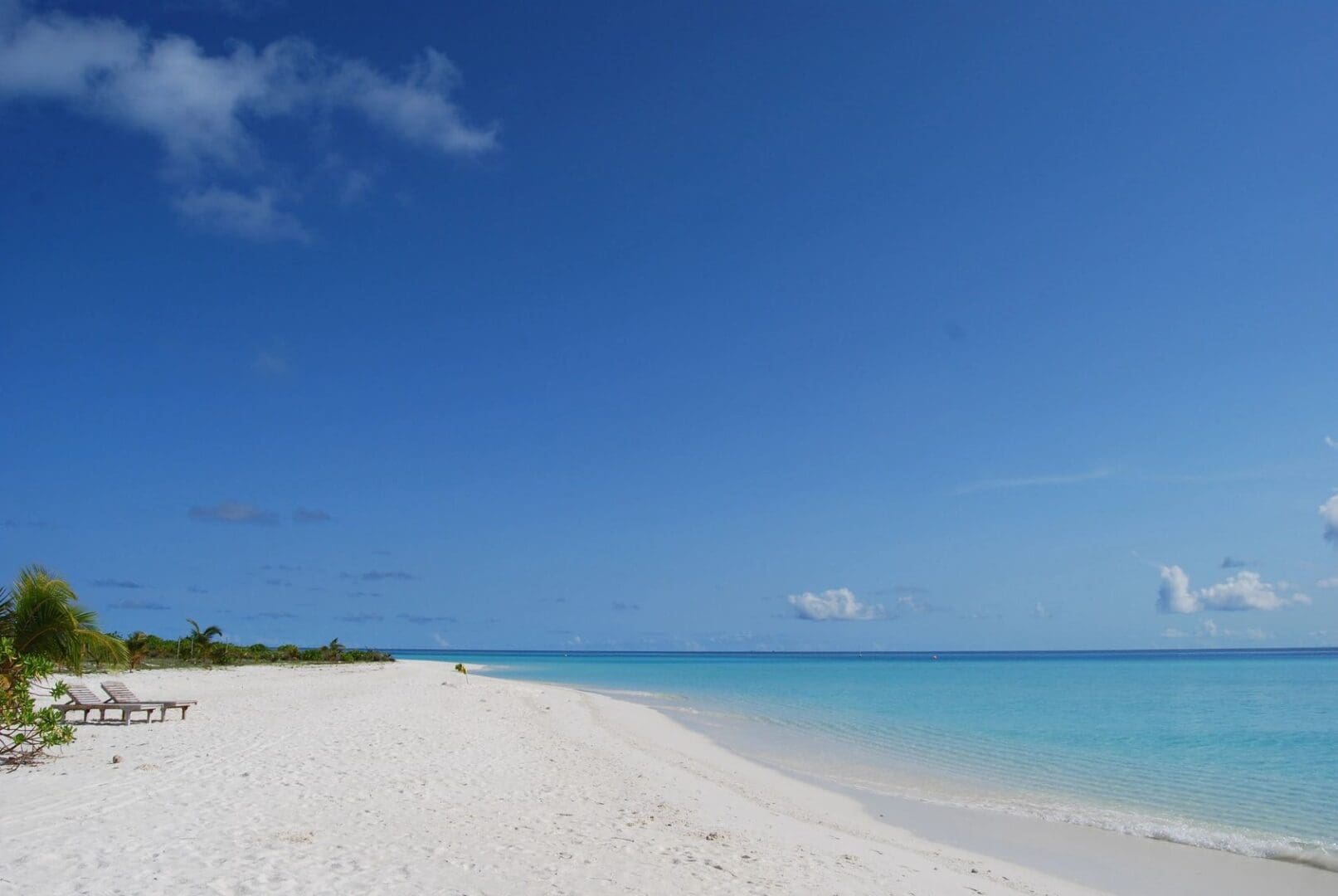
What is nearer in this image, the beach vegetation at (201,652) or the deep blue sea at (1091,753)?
the deep blue sea at (1091,753)

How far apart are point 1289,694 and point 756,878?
50.2 meters

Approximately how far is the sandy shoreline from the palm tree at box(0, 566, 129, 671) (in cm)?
168

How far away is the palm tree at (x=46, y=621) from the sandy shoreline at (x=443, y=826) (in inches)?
66.1

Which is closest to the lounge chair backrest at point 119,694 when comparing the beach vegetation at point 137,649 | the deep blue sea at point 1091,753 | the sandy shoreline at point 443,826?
the sandy shoreline at point 443,826

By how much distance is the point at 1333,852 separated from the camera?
36.8 ft

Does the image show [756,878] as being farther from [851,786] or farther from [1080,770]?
[1080,770]

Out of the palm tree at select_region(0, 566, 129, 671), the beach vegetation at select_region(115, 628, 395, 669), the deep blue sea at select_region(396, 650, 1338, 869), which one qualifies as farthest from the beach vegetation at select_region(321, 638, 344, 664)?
the palm tree at select_region(0, 566, 129, 671)

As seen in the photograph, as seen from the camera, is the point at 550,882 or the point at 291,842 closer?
the point at 550,882

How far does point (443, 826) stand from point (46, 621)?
963 centimetres

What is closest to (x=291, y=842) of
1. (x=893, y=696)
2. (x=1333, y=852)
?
(x=1333, y=852)

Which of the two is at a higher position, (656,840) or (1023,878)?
(656,840)

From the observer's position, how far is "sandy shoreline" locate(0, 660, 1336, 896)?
22.0ft

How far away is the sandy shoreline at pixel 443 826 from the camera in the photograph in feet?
22.0

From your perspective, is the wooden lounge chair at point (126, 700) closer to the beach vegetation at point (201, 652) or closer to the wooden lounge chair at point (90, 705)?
the wooden lounge chair at point (90, 705)
